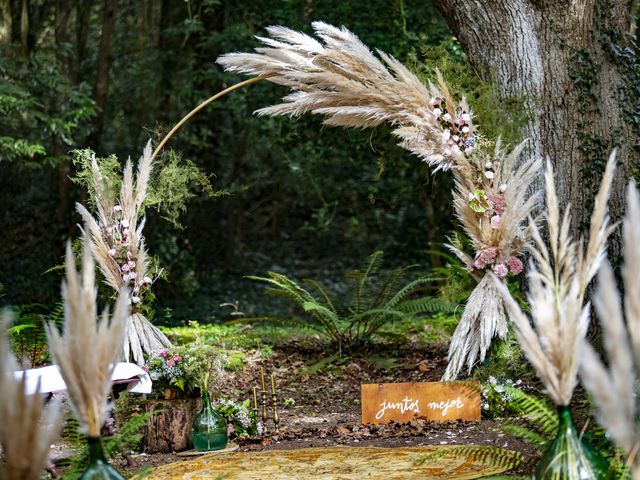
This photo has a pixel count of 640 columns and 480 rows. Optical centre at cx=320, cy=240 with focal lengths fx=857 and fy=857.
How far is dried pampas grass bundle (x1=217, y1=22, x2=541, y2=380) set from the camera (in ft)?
16.3

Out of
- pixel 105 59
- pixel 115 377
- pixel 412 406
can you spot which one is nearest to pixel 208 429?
pixel 115 377

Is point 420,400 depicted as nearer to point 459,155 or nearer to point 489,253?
point 489,253

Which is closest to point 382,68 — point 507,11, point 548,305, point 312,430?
point 507,11

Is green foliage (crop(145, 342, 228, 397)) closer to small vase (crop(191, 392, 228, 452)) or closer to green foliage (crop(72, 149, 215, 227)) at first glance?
small vase (crop(191, 392, 228, 452))

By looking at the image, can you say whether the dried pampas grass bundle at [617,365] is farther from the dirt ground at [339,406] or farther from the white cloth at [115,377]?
the white cloth at [115,377]

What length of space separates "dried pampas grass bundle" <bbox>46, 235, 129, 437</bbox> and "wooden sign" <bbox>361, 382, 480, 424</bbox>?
271 cm

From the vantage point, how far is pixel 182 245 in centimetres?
1110

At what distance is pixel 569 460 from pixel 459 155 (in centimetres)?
300

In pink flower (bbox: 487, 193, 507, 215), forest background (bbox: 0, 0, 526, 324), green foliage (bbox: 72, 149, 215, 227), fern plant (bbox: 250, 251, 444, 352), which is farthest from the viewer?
forest background (bbox: 0, 0, 526, 324)

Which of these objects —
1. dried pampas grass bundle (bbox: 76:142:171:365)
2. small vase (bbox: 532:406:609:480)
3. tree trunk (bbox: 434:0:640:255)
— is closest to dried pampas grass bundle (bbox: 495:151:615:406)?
small vase (bbox: 532:406:609:480)

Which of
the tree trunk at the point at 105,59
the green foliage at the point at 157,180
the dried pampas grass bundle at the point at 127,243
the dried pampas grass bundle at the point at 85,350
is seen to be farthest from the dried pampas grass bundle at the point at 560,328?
the tree trunk at the point at 105,59

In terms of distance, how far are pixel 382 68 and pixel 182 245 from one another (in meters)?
6.36

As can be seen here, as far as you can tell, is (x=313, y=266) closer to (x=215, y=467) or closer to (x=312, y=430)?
(x=312, y=430)

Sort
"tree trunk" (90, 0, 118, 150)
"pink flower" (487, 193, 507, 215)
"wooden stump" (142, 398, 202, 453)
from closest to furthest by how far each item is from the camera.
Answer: "wooden stump" (142, 398, 202, 453) → "pink flower" (487, 193, 507, 215) → "tree trunk" (90, 0, 118, 150)
